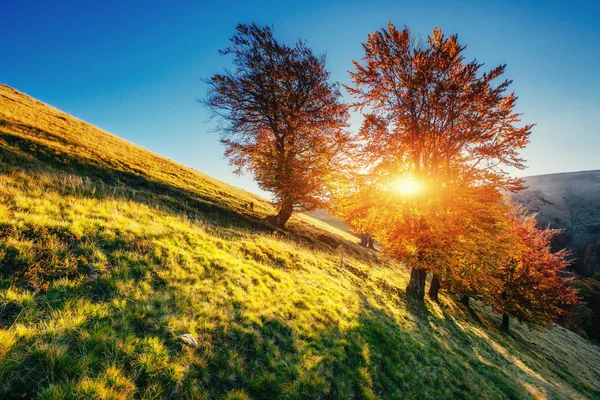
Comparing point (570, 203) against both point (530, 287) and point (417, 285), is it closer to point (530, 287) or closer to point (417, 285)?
point (530, 287)

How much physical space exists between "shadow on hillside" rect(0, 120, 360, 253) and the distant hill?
112m

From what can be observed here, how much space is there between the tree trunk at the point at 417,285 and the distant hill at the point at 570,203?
104 m

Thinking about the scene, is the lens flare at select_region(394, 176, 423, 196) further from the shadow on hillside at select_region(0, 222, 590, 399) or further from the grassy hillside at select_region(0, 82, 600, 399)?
the shadow on hillside at select_region(0, 222, 590, 399)

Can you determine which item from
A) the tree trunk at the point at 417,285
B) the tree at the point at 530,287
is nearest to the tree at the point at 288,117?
the tree trunk at the point at 417,285

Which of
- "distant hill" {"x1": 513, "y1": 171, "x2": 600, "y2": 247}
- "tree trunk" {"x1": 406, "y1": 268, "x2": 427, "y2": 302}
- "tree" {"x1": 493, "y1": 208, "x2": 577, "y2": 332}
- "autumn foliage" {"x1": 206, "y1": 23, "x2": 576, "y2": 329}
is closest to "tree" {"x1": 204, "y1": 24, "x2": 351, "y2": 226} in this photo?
"autumn foliage" {"x1": 206, "y1": 23, "x2": 576, "y2": 329}

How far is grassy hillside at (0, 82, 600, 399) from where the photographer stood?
363cm

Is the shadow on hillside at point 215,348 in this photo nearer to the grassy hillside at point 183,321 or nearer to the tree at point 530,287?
the grassy hillside at point 183,321

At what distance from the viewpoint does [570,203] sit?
10150 cm

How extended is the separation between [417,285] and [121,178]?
20.8 m

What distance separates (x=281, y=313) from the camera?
7188 mm

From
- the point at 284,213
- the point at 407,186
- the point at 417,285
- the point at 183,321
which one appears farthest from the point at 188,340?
the point at 284,213

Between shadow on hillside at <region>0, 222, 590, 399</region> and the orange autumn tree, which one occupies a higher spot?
the orange autumn tree

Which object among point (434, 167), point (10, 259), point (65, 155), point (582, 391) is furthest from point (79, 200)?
point (582, 391)

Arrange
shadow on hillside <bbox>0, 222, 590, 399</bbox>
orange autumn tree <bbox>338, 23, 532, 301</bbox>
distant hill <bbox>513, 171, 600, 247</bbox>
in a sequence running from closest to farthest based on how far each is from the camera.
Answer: shadow on hillside <bbox>0, 222, 590, 399</bbox>
orange autumn tree <bbox>338, 23, 532, 301</bbox>
distant hill <bbox>513, 171, 600, 247</bbox>
